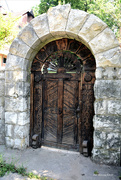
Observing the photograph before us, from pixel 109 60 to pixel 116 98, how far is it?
28.9 inches

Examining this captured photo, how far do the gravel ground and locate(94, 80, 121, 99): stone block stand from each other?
4.42 ft

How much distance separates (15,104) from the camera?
3480 mm

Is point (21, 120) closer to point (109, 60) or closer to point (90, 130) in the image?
point (90, 130)

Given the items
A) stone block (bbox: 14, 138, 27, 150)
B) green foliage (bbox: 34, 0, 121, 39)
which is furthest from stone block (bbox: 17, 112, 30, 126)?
green foliage (bbox: 34, 0, 121, 39)

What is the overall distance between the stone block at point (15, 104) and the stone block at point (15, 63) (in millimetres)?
679

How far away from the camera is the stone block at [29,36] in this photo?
3299 millimetres

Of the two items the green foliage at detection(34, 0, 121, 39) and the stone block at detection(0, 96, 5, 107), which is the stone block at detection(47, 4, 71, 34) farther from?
the green foliage at detection(34, 0, 121, 39)

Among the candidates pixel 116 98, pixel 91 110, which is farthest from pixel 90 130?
pixel 116 98

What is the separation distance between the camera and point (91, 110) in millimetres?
3295

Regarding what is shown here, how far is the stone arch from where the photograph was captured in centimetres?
286

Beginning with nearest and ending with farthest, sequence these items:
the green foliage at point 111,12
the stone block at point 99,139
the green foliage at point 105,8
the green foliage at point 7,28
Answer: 1. the stone block at point 99,139
2. the green foliage at point 7,28
3. the green foliage at point 111,12
4. the green foliage at point 105,8

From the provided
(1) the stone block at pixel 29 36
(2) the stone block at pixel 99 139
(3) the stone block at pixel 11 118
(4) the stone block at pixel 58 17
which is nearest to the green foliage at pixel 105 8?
(4) the stone block at pixel 58 17

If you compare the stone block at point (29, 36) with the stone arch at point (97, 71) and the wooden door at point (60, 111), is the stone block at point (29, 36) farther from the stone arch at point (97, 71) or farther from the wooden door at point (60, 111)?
the wooden door at point (60, 111)

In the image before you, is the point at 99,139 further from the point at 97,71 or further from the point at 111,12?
the point at 111,12
